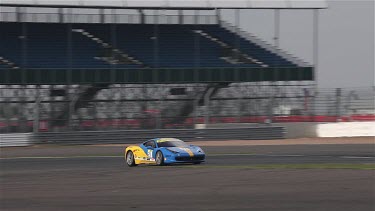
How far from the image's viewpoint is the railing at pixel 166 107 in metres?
33.1

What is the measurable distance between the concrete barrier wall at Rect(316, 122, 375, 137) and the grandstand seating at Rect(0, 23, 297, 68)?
7.37m

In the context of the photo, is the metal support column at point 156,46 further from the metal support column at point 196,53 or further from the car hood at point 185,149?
the car hood at point 185,149

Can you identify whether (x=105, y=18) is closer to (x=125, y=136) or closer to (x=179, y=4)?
(x=179, y=4)

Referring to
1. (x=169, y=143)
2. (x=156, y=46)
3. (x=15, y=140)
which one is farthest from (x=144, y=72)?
(x=169, y=143)

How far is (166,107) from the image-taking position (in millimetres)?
35312

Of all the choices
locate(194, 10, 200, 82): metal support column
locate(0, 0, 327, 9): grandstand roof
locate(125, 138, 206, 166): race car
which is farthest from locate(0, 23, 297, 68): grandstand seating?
locate(125, 138, 206, 166): race car

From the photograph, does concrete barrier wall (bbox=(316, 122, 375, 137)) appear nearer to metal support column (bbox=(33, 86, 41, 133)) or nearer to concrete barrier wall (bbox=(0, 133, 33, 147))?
metal support column (bbox=(33, 86, 41, 133))

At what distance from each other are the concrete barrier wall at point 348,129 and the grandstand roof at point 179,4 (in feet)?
27.6

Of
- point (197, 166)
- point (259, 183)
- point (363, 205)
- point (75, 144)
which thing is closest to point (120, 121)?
point (75, 144)

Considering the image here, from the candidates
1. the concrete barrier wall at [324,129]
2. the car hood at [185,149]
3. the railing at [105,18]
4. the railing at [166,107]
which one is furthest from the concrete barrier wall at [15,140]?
the car hood at [185,149]

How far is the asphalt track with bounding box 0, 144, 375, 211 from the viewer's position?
38.0 feet

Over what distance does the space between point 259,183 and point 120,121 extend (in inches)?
761

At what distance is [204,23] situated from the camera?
4459 centimetres

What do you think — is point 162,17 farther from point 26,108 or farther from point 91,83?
point 26,108
